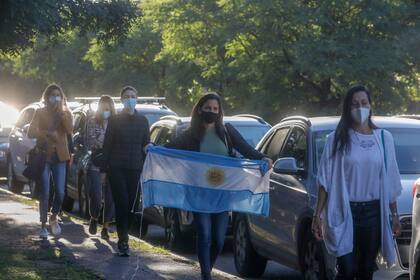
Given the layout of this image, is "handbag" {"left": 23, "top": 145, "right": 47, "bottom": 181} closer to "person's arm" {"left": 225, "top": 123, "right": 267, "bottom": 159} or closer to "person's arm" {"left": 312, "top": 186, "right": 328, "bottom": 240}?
"person's arm" {"left": 225, "top": 123, "right": 267, "bottom": 159}

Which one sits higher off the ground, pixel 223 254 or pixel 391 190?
pixel 391 190

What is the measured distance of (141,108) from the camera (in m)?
18.4

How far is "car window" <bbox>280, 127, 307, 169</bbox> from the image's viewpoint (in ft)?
34.8

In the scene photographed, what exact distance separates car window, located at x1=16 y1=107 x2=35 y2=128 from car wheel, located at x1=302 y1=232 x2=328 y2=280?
13.7 m

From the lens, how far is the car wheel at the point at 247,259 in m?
11.7

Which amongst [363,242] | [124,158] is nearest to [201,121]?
[363,242]

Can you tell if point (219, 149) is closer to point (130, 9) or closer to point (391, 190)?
point (391, 190)

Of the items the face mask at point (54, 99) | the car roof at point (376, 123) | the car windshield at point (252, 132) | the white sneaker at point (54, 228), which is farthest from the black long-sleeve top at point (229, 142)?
the car windshield at point (252, 132)

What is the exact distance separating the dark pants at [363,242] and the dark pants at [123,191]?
4.41 meters

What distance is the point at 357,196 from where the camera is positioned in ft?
25.5

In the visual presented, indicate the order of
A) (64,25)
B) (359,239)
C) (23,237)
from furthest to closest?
1. (64,25)
2. (23,237)
3. (359,239)

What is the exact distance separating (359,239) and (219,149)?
7.46 ft

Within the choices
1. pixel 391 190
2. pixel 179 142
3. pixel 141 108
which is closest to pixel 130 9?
pixel 141 108

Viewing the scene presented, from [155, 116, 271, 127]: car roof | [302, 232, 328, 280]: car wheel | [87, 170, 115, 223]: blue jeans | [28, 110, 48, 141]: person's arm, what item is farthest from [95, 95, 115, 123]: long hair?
[302, 232, 328, 280]: car wheel
